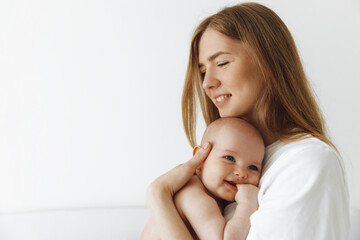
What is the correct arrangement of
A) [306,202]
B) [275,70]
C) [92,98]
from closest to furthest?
[306,202]
[275,70]
[92,98]

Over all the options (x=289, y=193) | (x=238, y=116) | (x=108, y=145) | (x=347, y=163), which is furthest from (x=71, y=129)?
(x=289, y=193)

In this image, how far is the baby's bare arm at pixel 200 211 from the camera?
3.96 feet

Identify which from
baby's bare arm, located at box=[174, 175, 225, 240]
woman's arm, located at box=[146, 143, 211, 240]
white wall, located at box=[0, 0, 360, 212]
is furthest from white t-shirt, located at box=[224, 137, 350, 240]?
white wall, located at box=[0, 0, 360, 212]

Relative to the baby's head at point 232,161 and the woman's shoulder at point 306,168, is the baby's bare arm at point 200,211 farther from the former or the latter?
the woman's shoulder at point 306,168

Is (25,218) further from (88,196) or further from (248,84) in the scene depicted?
(248,84)

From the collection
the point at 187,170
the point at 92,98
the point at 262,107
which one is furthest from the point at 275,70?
the point at 92,98

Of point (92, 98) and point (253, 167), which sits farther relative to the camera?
point (92, 98)

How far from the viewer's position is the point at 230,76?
1.42 m

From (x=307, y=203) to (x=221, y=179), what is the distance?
314mm

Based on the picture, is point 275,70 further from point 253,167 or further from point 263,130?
point 253,167

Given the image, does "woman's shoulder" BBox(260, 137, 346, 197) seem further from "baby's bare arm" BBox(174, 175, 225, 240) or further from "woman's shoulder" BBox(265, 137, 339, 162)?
"baby's bare arm" BBox(174, 175, 225, 240)

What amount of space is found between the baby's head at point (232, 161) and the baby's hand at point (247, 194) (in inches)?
1.4

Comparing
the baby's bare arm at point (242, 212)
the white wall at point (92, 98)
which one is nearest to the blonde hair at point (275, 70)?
the baby's bare arm at point (242, 212)

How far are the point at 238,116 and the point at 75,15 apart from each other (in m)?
1.55
